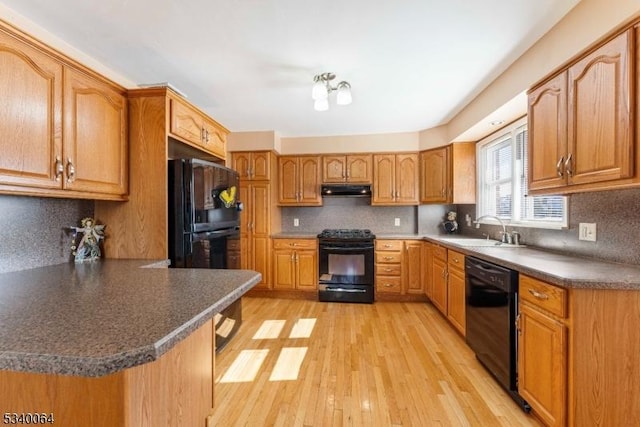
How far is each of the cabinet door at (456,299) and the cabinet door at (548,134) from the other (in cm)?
106

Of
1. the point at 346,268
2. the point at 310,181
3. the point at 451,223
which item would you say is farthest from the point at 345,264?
the point at 451,223

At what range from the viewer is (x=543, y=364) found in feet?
5.00

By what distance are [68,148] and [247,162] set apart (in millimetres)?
2565

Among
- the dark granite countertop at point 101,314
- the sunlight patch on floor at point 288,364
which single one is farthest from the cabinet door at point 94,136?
the sunlight patch on floor at point 288,364

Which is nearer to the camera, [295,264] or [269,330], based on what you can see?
[269,330]

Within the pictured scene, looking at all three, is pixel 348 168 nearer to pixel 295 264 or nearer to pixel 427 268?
pixel 295 264

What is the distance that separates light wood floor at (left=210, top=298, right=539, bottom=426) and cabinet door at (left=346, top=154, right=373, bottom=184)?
75.4 inches

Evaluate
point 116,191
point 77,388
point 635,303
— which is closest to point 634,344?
point 635,303

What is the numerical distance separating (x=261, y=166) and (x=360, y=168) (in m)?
1.41

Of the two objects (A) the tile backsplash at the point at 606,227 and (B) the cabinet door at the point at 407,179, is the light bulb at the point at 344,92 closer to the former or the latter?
(A) the tile backsplash at the point at 606,227

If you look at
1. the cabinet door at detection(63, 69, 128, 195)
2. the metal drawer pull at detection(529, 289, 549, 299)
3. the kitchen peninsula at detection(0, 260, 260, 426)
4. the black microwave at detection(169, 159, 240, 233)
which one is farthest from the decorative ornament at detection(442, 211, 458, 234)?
the cabinet door at detection(63, 69, 128, 195)

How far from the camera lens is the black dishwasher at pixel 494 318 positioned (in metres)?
1.80

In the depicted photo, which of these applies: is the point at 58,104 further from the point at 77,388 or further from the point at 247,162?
the point at 247,162

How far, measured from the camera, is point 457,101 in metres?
2.98
